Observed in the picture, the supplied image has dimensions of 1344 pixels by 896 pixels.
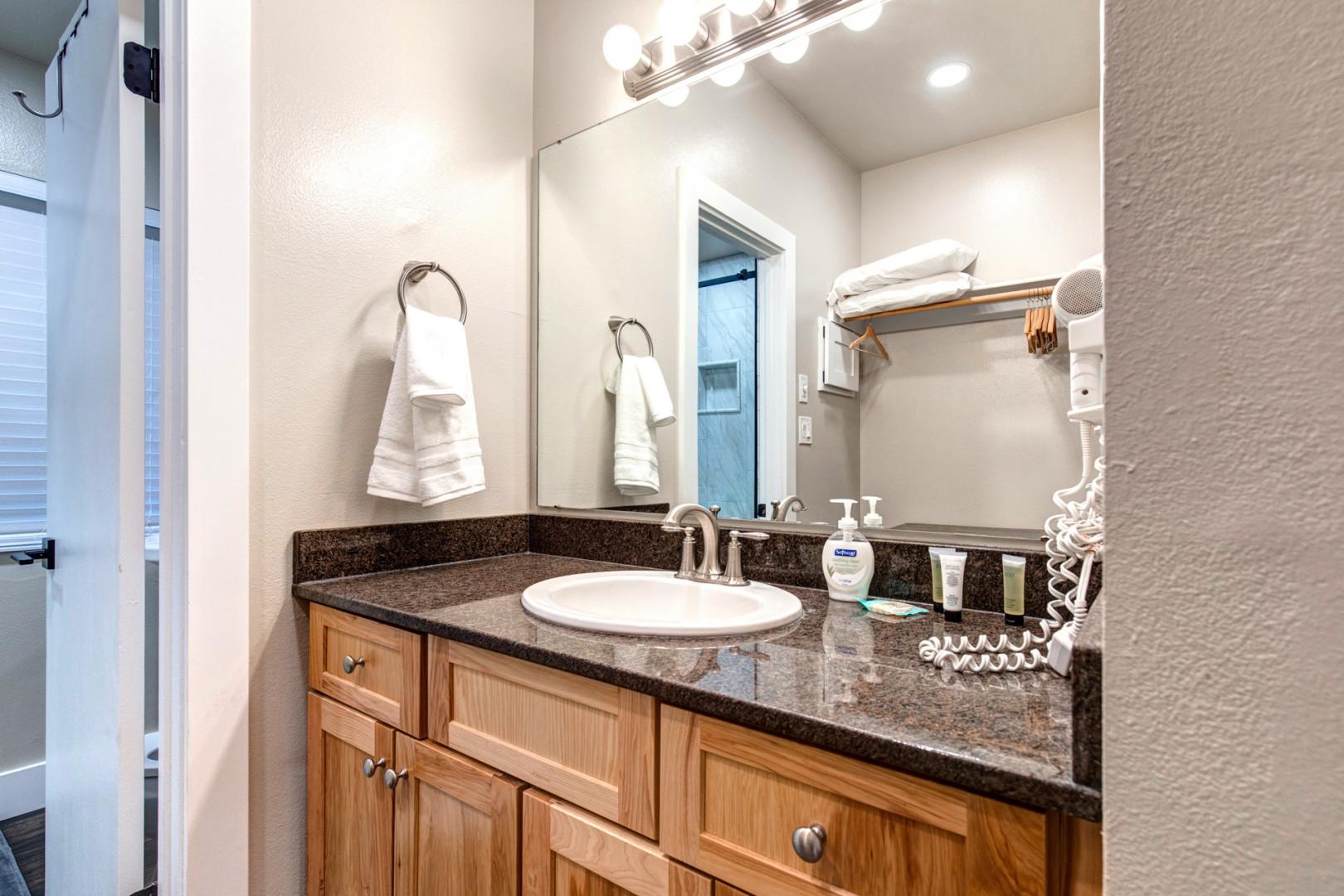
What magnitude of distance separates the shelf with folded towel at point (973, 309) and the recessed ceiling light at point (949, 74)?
0.36m

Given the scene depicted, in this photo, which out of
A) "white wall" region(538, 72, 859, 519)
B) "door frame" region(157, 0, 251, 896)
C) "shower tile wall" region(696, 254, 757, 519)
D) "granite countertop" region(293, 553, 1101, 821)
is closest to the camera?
"granite countertop" region(293, 553, 1101, 821)

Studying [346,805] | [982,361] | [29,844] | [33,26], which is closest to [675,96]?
[982,361]

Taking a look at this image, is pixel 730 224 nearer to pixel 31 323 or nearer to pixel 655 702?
pixel 655 702

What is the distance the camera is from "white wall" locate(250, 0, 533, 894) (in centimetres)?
117

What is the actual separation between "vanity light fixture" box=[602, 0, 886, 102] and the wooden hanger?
0.56 metres

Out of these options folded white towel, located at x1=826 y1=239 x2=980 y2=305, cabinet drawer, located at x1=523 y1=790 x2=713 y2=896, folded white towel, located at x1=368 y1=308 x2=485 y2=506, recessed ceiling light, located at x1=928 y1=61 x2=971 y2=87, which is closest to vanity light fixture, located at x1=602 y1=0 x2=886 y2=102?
recessed ceiling light, located at x1=928 y1=61 x2=971 y2=87

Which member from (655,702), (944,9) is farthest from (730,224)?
(655,702)

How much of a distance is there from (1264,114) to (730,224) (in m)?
1.10

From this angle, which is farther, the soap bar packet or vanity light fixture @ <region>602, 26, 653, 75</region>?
vanity light fixture @ <region>602, 26, 653, 75</region>

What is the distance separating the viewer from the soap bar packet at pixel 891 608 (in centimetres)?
96

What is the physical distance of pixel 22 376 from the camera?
7.27 ft

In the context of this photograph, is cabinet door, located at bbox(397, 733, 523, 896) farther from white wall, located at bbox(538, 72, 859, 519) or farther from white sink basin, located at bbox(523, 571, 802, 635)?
white wall, located at bbox(538, 72, 859, 519)

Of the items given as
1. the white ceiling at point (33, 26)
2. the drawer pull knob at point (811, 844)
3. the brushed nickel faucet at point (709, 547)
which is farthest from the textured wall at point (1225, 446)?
the white ceiling at point (33, 26)

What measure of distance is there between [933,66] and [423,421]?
1.14 meters
